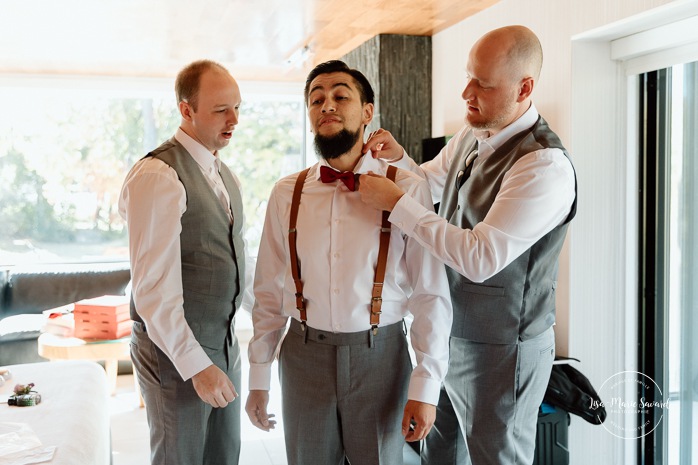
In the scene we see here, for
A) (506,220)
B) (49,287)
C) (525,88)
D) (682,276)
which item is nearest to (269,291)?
(506,220)

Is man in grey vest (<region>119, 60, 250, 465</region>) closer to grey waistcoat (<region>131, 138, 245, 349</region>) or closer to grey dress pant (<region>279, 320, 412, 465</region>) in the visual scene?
grey waistcoat (<region>131, 138, 245, 349</region>)

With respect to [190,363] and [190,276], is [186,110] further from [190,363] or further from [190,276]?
[190,363]

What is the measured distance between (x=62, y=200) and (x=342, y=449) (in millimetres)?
5823

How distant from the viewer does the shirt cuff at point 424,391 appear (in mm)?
1839

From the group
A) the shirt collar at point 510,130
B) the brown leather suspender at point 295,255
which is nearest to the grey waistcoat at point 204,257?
the brown leather suspender at point 295,255

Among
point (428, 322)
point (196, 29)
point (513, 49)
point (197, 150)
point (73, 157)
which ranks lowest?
point (428, 322)

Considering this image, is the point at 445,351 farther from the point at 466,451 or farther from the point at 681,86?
the point at 681,86

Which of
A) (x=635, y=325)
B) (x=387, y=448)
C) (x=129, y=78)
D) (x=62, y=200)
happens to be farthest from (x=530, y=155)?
(x=62, y=200)

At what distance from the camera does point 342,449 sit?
1.94 metres

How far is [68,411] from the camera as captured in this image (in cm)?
254

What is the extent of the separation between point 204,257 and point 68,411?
0.87m

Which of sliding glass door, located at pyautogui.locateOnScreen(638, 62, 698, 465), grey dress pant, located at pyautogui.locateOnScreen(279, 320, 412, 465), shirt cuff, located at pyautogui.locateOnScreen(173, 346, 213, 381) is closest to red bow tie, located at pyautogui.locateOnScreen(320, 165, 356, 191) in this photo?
grey dress pant, located at pyautogui.locateOnScreen(279, 320, 412, 465)

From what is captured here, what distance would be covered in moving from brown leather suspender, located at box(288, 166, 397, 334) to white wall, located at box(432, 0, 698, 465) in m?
1.61

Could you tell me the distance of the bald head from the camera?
212 centimetres
